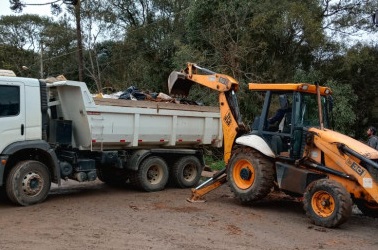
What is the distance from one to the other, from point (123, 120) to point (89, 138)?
2.97 feet

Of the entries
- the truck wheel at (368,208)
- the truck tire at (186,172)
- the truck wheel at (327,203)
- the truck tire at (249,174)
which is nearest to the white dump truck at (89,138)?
the truck tire at (186,172)

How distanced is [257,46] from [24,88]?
494 inches

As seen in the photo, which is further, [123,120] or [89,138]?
[123,120]

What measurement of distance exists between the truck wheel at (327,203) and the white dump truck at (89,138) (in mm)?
4199

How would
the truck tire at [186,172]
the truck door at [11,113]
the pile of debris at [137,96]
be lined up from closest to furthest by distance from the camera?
the truck door at [11,113], the pile of debris at [137,96], the truck tire at [186,172]

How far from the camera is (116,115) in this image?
32.3ft

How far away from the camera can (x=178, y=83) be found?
34.9 feet

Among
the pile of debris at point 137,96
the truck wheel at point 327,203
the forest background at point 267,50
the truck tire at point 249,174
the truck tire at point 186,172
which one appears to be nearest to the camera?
the truck wheel at point 327,203

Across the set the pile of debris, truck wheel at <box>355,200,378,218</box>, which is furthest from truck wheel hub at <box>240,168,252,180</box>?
the pile of debris

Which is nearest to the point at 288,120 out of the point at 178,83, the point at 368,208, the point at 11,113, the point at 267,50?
the point at 368,208

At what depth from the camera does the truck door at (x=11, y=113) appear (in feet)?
27.1

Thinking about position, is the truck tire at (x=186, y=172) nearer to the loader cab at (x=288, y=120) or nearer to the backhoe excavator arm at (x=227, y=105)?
the backhoe excavator arm at (x=227, y=105)

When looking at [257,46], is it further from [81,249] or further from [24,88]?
[81,249]

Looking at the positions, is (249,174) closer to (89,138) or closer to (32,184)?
(89,138)
